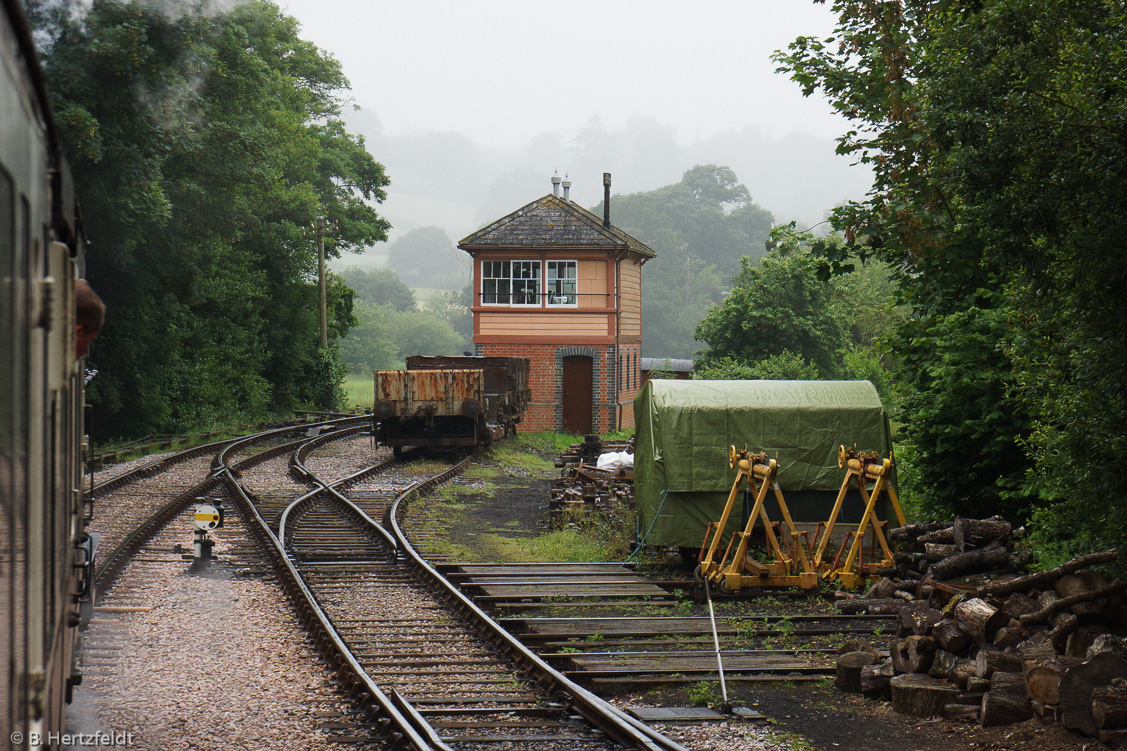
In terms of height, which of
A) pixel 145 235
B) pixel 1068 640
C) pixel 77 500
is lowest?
pixel 1068 640

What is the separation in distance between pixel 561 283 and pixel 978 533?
Result: 25851mm

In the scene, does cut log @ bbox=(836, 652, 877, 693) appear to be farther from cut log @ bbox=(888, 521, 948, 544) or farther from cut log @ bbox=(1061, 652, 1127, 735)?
cut log @ bbox=(888, 521, 948, 544)

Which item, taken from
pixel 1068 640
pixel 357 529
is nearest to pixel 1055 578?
pixel 1068 640

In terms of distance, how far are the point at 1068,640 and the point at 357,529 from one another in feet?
32.9

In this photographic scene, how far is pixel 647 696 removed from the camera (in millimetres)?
7582

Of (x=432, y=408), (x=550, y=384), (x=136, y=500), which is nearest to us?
(x=136, y=500)

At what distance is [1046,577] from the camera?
760 centimetres

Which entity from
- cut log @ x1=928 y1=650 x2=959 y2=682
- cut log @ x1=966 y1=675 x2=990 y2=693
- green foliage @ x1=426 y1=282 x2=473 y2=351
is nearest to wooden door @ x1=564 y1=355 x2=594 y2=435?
cut log @ x1=928 y1=650 x2=959 y2=682

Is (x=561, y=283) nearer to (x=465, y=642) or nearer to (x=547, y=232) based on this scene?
(x=547, y=232)

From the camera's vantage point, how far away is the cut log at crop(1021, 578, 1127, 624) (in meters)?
7.12

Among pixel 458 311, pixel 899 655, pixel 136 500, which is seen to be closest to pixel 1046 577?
pixel 899 655

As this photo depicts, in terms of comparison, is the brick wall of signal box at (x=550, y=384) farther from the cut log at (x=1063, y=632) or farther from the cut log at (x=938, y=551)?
the cut log at (x=1063, y=632)

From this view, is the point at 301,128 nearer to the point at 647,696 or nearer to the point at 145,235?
the point at 145,235

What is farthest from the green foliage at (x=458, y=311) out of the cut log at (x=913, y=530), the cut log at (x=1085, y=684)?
the cut log at (x=1085, y=684)
